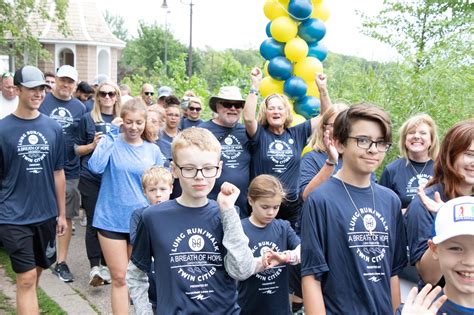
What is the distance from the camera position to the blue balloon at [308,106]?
7.75m

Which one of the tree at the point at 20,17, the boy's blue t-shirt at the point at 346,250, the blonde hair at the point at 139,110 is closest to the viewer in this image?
the boy's blue t-shirt at the point at 346,250

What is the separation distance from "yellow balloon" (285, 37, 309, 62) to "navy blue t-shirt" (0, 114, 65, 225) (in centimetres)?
371

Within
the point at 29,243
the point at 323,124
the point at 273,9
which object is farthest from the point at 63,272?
the point at 273,9

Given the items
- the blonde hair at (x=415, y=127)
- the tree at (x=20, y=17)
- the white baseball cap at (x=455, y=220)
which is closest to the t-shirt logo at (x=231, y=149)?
the blonde hair at (x=415, y=127)

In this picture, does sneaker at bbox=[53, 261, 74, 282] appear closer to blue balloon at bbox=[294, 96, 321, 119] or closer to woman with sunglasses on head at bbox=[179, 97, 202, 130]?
woman with sunglasses on head at bbox=[179, 97, 202, 130]

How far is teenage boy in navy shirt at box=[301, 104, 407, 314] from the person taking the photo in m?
2.83

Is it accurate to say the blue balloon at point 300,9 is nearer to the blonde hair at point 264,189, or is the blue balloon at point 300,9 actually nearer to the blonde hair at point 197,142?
the blonde hair at point 264,189

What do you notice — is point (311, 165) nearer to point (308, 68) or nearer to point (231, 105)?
point (231, 105)

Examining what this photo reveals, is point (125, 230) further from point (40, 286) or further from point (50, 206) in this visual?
point (40, 286)

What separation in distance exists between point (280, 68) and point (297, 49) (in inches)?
13.9

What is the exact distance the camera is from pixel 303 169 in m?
4.68

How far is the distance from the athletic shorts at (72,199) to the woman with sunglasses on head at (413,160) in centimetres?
394

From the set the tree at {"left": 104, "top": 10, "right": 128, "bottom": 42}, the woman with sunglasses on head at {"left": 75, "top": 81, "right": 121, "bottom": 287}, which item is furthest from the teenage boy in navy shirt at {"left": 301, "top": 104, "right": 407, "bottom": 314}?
the tree at {"left": 104, "top": 10, "right": 128, "bottom": 42}

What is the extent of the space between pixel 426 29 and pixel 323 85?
859cm
